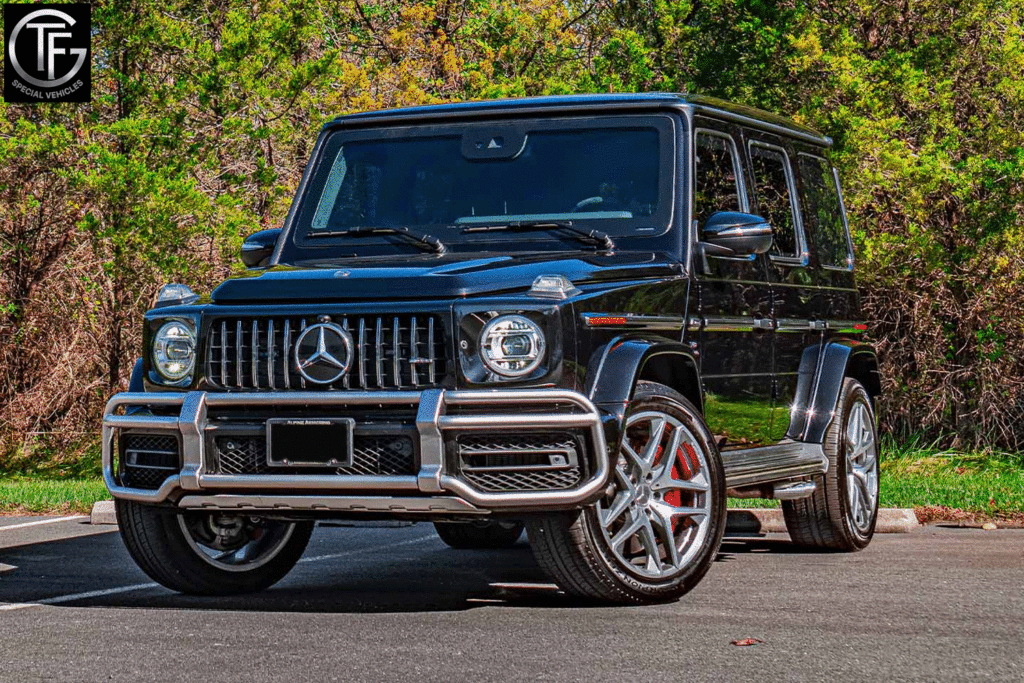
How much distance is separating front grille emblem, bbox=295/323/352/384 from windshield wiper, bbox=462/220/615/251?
128 centimetres

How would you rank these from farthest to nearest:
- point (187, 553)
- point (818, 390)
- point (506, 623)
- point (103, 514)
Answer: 1. point (103, 514)
2. point (818, 390)
3. point (187, 553)
4. point (506, 623)

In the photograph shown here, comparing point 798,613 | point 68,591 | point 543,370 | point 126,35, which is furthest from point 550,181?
point 126,35

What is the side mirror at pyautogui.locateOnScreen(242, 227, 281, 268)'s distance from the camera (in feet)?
28.2

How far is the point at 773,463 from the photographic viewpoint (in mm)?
8648

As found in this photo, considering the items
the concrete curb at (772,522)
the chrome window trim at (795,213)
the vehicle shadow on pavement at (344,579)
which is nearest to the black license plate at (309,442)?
the vehicle shadow on pavement at (344,579)

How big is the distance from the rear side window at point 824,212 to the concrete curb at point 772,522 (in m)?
1.77

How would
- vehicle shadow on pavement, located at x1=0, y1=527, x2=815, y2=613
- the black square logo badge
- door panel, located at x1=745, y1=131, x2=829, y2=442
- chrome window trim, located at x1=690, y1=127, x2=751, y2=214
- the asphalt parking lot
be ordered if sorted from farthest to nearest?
the black square logo badge
door panel, located at x1=745, y1=131, x2=829, y2=442
chrome window trim, located at x1=690, y1=127, x2=751, y2=214
vehicle shadow on pavement, located at x1=0, y1=527, x2=815, y2=613
the asphalt parking lot

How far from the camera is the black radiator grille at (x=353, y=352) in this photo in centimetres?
687

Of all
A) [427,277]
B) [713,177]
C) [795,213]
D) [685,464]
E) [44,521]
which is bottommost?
[44,521]

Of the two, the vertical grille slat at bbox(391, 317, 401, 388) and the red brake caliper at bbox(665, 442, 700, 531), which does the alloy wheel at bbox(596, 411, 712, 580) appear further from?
the vertical grille slat at bbox(391, 317, 401, 388)

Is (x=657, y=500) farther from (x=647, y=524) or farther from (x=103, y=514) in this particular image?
(x=103, y=514)

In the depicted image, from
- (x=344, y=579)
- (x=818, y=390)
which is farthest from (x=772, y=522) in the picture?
(x=344, y=579)

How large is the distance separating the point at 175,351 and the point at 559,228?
184cm

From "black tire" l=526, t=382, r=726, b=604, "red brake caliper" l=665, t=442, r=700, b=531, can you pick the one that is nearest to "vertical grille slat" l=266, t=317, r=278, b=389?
"black tire" l=526, t=382, r=726, b=604
